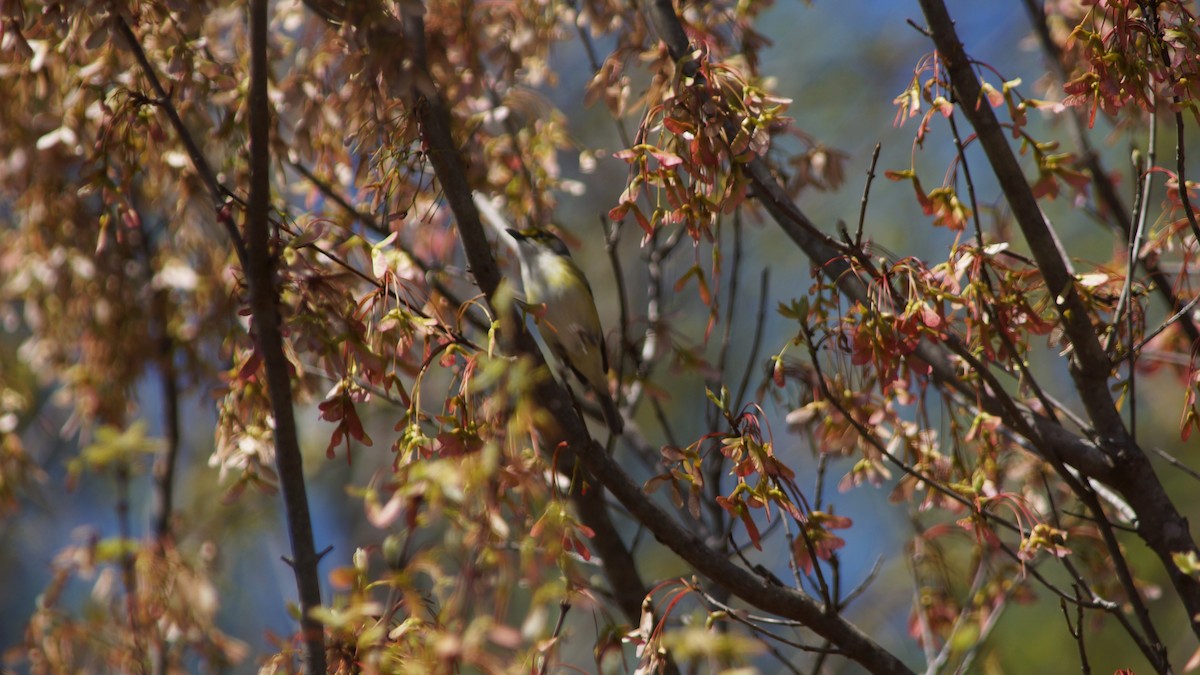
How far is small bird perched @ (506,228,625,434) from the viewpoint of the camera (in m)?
3.71

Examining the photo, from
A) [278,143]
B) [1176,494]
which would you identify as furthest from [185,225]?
[1176,494]

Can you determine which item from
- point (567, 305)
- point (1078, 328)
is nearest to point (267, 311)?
point (1078, 328)

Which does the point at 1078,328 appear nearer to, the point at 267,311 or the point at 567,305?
the point at 267,311

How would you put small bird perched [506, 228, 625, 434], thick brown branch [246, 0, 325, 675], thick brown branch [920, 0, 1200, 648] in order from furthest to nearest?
small bird perched [506, 228, 625, 434]
thick brown branch [920, 0, 1200, 648]
thick brown branch [246, 0, 325, 675]

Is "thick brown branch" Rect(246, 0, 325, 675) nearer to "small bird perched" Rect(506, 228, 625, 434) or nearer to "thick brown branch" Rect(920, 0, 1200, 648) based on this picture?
"thick brown branch" Rect(920, 0, 1200, 648)

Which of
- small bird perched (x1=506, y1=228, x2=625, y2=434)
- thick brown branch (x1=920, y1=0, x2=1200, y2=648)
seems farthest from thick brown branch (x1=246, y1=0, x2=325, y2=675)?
small bird perched (x1=506, y1=228, x2=625, y2=434)

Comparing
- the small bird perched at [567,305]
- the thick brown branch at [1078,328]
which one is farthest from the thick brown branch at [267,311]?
the small bird perched at [567,305]

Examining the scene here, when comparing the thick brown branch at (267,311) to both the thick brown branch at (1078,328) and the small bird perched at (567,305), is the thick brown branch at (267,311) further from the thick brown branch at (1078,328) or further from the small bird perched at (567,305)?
the small bird perched at (567,305)

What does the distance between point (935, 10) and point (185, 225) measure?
303 centimetres

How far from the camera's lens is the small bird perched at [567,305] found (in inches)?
146

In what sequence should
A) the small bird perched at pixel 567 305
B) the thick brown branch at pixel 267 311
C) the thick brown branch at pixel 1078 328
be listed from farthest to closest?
the small bird perched at pixel 567 305 < the thick brown branch at pixel 1078 328 < the thick brown branch at pixel 267 311

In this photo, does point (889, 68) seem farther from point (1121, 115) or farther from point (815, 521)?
point (815, 521)

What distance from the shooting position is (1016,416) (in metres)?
2.18

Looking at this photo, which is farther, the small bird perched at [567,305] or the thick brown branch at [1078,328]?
the small bird perched at [567,305]
